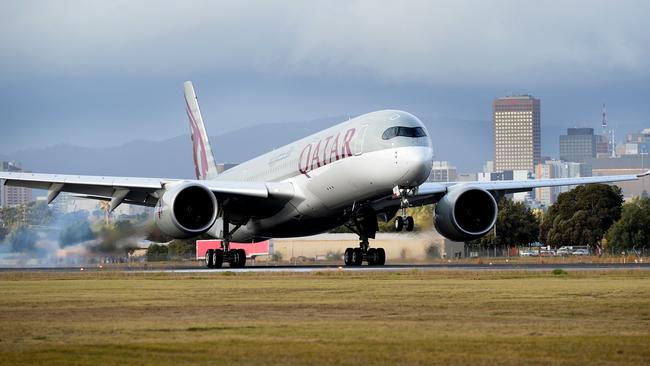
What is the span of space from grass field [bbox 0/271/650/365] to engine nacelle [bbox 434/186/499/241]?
18109mm

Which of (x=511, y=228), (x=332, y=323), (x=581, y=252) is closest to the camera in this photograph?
(x=332, y=323)

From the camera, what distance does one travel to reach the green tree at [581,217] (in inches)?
4811

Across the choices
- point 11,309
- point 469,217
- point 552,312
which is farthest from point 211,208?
point 552,312

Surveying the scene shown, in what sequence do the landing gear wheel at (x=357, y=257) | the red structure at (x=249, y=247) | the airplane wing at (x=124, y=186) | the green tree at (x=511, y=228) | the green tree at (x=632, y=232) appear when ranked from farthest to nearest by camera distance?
1. the green tree at (x=511, y=228)
2. the green tree at (x=632, y=232)
3. the red structure at (x=249, y=247)
4. the landing gear wheel at (x=357, y=257)
5. the airplane wing at (x=124, y=186)

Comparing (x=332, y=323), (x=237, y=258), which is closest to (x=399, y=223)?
(x=237, y=258)

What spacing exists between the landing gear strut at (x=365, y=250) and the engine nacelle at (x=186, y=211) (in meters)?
6.83

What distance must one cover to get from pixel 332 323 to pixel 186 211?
3053 cm

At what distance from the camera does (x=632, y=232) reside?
98188mm

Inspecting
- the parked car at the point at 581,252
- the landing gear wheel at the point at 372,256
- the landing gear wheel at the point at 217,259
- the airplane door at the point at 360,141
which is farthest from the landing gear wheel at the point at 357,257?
the parked car at the point at 581,252

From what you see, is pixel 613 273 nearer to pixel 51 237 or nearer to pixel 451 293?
pixel 451 293

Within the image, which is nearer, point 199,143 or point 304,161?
point 304,161

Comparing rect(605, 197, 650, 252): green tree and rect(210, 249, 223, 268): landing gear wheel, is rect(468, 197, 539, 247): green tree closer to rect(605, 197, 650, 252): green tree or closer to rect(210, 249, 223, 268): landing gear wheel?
rect(605, 197, 650, 252): green tree

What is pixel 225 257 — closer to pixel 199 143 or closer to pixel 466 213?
pixel 466 213

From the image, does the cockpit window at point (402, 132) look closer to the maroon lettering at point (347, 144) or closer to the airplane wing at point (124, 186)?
the maroon lettering at point (347, 144)
